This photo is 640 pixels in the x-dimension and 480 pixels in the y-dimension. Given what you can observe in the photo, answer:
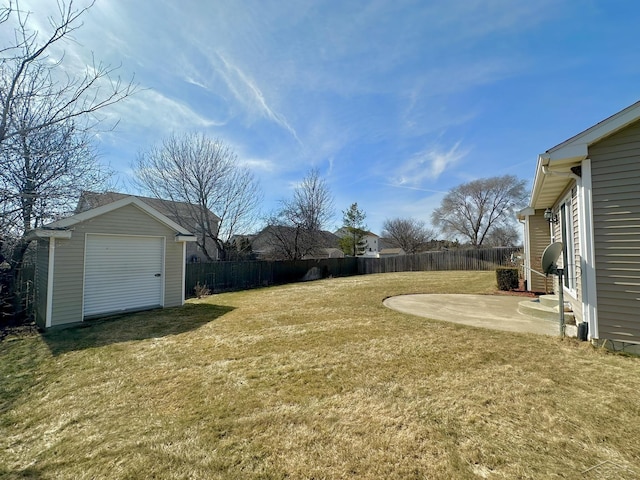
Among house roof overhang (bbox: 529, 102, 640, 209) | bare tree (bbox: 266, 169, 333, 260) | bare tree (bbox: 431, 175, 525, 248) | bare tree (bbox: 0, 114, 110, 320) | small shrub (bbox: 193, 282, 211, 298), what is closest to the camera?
bare tree (bbox: 0, 114, 110, 320)

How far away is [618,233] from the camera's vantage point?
3.82 meters

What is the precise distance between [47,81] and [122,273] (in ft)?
17.0

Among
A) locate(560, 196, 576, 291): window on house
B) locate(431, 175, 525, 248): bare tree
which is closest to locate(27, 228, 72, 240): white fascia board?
locate(560, 196, 576, 291): window on house

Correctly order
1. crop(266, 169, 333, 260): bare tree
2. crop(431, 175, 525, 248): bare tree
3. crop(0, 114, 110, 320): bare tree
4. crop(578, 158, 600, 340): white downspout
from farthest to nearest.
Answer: crop(431, 175, 525, 248): bare tree → crop(266, 169, 333, 260): bare tree → crop(578, 158, 600, 340): white downspout → crop(0, 114, 110, 320): bare tree

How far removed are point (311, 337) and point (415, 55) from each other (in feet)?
26.0

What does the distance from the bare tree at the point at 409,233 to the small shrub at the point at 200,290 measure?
28976 millimetres

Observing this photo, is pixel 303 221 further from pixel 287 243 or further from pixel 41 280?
pixel 41 280

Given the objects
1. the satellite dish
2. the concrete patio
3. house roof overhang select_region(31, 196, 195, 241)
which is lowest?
the concrete patio

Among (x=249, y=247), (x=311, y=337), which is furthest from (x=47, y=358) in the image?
(x=249, y=247)

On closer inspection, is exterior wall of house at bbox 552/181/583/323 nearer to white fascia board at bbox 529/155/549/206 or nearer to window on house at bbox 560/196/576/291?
window on house at bbox 560/196/576/291

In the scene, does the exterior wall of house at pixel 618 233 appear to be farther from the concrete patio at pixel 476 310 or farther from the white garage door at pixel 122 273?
the white garage door at pixel 122 273

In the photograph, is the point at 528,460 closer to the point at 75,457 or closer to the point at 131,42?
the point at 75,457

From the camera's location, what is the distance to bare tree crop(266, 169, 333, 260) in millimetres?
20359

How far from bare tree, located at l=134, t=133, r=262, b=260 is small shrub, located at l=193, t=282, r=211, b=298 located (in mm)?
5000
